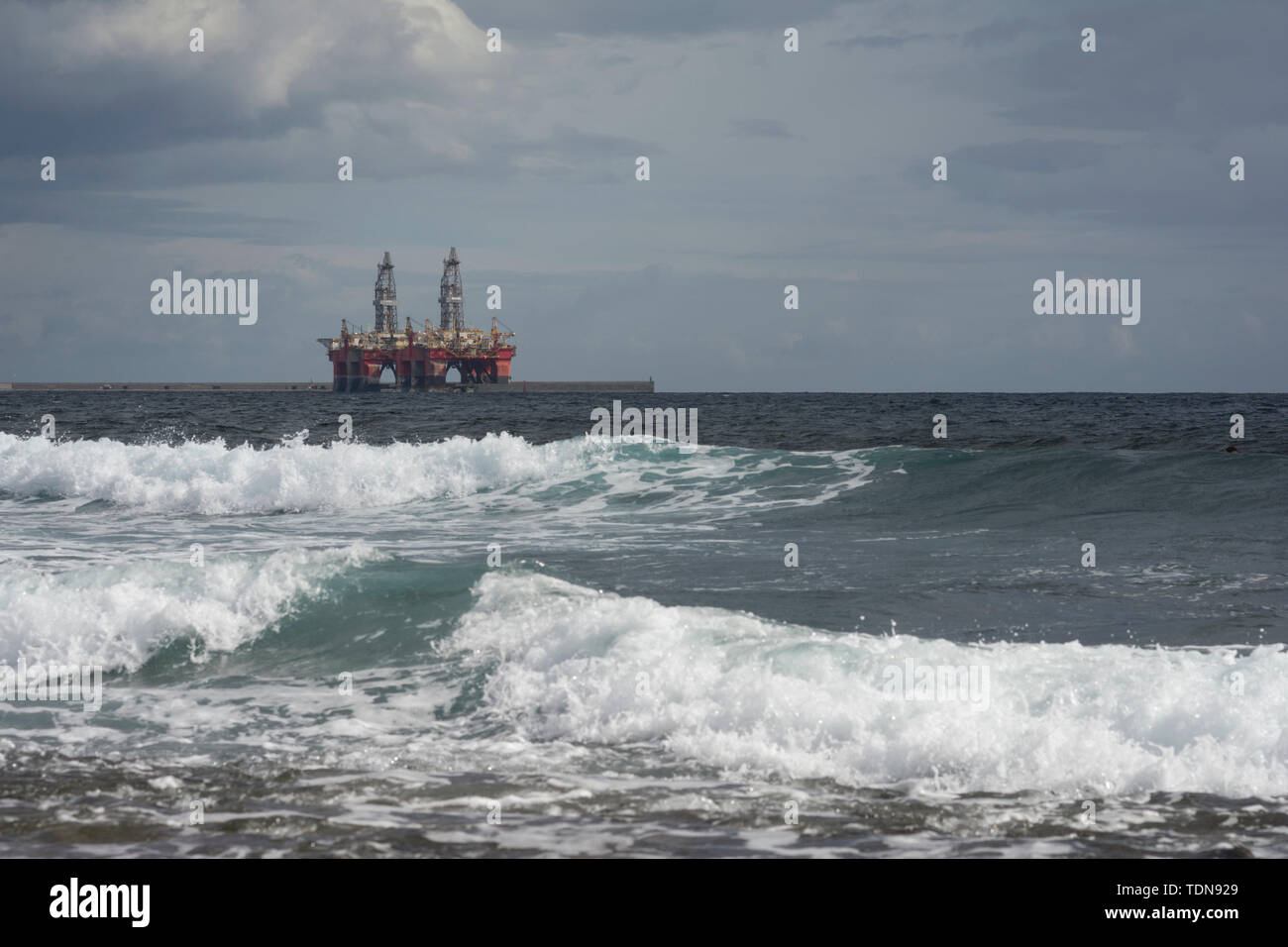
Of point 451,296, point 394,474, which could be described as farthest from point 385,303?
point 394,474

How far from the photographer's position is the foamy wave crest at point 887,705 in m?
6.97

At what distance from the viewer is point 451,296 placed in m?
157

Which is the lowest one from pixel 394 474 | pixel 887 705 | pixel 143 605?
pixel 887 705

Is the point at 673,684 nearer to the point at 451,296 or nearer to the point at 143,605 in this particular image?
the point at 143,605

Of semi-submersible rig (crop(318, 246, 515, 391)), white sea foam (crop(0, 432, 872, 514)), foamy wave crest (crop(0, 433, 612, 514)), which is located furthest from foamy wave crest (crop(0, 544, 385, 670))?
semi-submersible rig (crop(318, 246, 515, 391))

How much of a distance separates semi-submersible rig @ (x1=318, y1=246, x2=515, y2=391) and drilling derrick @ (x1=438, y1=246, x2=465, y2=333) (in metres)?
3.80

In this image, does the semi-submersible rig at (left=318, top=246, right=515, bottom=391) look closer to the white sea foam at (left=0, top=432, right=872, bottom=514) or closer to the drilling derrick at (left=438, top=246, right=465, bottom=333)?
the drilling derrick at (left=438, top=246, right=465, bottom=333)

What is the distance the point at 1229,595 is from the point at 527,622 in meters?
7.54

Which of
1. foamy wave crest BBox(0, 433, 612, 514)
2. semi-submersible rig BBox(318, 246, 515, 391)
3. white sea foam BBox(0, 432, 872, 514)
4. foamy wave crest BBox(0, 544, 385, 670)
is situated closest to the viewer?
foamy wave crest BBox(0, 544, 385, 670)

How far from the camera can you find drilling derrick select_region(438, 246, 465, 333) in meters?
156

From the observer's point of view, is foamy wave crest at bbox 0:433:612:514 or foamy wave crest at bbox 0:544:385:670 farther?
foamy wave crest at bbox 0:433:612:514

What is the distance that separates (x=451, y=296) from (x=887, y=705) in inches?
6076
